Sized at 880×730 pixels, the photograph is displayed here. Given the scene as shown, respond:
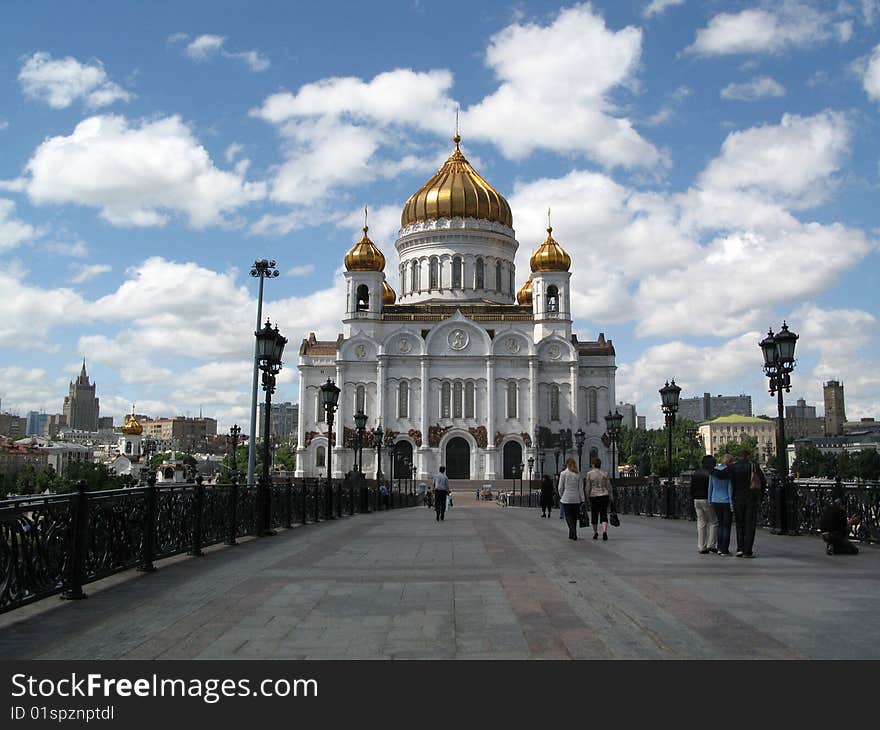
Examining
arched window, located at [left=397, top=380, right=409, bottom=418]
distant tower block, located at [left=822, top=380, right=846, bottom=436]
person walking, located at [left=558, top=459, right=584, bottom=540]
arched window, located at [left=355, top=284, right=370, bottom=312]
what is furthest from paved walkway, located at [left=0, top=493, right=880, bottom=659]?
distant tower block, located at [left=822, top=380, right=846, bottom=436]

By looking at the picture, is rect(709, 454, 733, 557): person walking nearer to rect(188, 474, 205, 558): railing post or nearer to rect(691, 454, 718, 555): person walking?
rect(691, 454, 718, 555): person walking

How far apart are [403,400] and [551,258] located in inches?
677

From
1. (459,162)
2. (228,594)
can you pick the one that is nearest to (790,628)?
(228,594)

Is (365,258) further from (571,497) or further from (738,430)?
(738,430)

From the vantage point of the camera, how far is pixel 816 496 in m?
16.5

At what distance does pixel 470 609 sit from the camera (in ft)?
26.0

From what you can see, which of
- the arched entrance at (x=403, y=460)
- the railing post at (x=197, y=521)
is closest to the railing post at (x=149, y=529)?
the railing post at (x=197, y=521)

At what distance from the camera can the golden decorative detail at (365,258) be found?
70062 mm

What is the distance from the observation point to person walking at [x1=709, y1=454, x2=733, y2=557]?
12914mm

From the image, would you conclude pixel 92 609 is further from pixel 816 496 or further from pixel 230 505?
pixel 816 496

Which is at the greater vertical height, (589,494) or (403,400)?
(403,400)

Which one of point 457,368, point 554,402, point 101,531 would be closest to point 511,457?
point 554,402

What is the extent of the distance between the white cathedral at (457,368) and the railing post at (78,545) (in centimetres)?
5619

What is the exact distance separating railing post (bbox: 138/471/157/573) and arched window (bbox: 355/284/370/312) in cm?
6001
